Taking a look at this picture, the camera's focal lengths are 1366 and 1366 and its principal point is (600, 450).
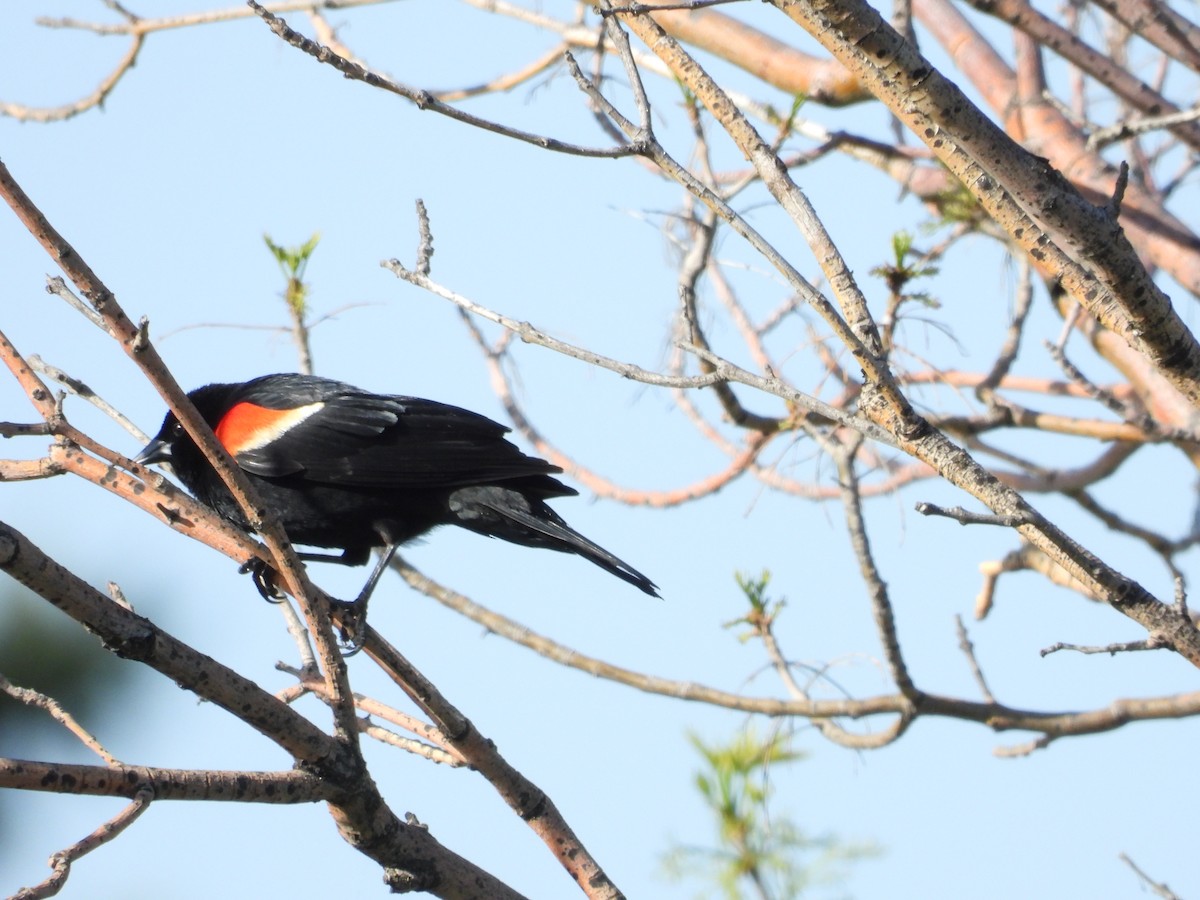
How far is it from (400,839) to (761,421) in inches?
93.9

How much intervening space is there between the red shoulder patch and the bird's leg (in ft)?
1.60

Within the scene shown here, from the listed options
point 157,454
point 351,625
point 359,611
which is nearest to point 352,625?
point 351,625

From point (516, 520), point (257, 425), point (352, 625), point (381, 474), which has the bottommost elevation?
point (352, 625)

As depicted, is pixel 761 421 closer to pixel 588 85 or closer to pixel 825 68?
pixel 825 68

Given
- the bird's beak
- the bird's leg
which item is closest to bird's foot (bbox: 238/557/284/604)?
the bird's leg

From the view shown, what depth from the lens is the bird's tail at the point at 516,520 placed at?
3871 millimetres

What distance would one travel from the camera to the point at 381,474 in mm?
4086

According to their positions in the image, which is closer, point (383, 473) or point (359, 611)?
point (359, 611)

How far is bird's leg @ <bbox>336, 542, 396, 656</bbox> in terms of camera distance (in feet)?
9.36

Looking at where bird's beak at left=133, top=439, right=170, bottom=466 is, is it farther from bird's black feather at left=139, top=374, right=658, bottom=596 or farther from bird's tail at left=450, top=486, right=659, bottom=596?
bird's tail at left=450, top=486, right=659, bottom=596

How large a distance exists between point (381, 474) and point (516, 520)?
1.46 ft

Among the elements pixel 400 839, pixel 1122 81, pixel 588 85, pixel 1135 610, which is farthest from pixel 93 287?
pixel 1122 81

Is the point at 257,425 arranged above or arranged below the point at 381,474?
above

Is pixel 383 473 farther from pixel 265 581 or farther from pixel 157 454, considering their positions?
pixel 157 454
